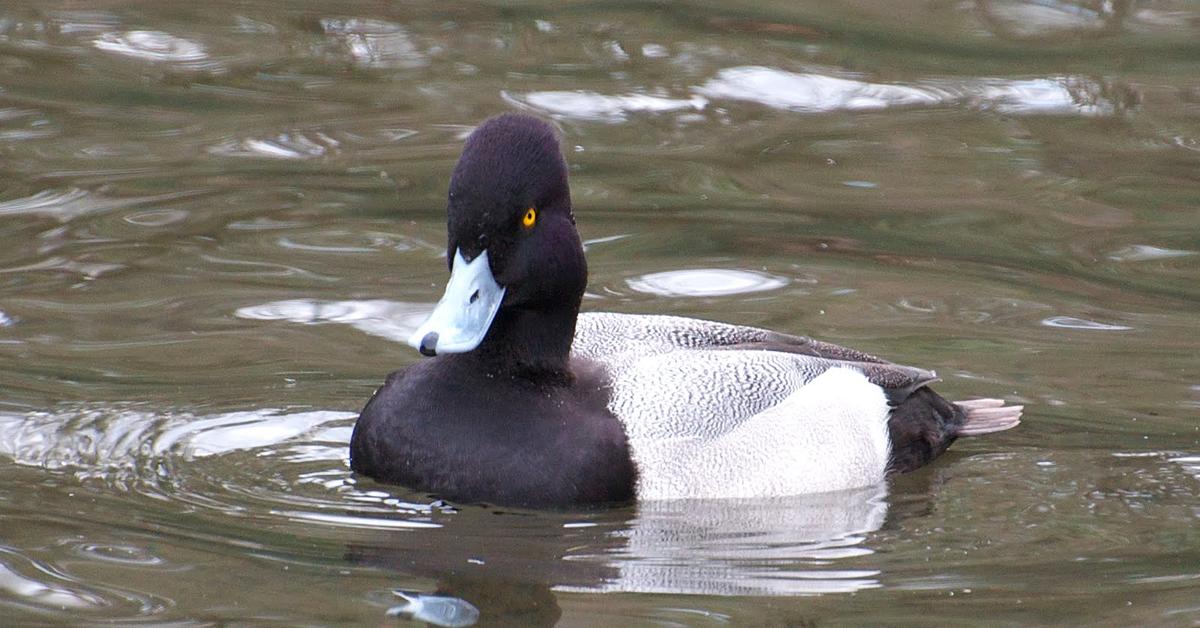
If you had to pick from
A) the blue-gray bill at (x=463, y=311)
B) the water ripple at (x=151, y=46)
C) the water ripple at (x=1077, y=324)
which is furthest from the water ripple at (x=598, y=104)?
the blue-gray bill at (x=463, y=311)

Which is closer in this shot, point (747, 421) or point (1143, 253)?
point (747, 421)

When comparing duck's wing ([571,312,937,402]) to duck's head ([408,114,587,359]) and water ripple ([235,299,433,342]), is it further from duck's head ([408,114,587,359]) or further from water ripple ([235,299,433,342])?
water ripple ([235,299,433,342])

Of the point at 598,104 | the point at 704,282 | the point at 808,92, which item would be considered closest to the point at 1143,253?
the point at 704,282

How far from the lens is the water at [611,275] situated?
5781 millimetres

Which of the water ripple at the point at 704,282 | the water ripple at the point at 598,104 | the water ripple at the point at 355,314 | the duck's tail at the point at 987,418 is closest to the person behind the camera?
the duck's tail at the point at 987,418

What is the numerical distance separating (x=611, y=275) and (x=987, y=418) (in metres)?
2.18

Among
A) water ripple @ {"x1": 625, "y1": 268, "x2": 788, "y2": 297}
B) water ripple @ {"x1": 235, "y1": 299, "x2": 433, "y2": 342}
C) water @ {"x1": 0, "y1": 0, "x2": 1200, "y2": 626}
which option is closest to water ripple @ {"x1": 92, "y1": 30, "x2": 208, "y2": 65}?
water @ {"x1": 0, "y1": 0, "x2": 1200, "y2": 626}

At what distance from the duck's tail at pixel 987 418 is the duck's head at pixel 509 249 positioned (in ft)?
5.35

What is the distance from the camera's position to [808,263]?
29.6 feet

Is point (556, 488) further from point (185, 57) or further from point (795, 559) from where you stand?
point (185, 57)

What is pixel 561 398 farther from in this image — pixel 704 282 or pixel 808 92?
pixel 808 92

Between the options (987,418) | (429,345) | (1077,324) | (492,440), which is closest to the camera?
(429,345)

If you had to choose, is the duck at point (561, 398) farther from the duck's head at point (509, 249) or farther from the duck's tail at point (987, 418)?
the duck's tail at point (987, 418)

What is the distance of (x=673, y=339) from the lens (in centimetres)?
716
